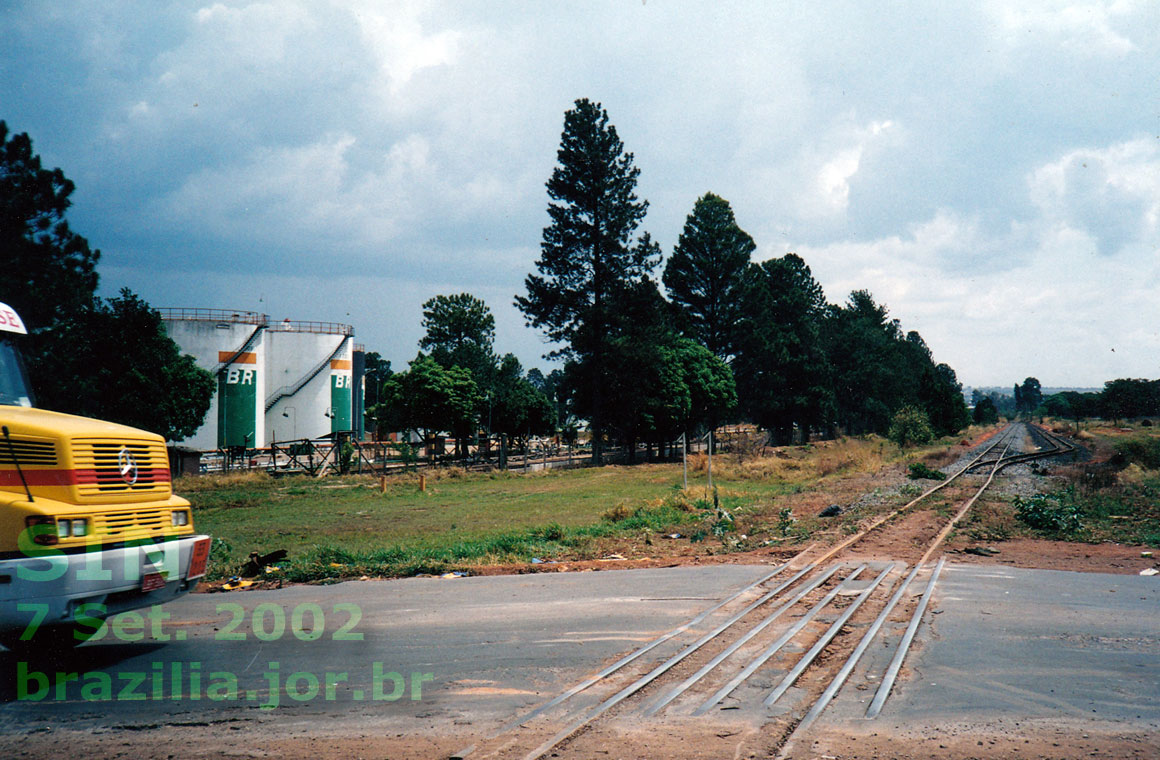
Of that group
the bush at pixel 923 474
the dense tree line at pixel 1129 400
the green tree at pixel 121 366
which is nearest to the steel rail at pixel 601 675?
the bush at pixel 923 474

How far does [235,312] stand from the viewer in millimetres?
56281

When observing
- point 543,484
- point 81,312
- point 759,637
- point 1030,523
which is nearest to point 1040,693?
point 759,637

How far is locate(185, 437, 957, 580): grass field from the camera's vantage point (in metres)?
13.6

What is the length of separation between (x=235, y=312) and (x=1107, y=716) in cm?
5907

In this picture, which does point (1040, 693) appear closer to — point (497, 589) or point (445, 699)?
point (445, 699)

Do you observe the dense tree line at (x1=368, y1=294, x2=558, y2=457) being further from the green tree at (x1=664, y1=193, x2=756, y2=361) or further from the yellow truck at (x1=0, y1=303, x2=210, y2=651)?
the yellow truck at (x1=0, y1=303, x2=210, y2=651)

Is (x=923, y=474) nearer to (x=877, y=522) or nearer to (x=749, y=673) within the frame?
(x=877, y=522)

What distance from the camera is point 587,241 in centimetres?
4700

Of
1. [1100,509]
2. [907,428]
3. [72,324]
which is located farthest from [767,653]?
[907,428]

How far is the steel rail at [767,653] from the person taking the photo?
19.0 feet

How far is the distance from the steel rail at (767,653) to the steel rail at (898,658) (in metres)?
1.01

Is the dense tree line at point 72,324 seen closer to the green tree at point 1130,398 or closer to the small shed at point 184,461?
the small shed at point 184,461

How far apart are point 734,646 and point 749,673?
0.84 m

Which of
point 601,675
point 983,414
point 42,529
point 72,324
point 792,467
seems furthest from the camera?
point 983,414
